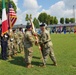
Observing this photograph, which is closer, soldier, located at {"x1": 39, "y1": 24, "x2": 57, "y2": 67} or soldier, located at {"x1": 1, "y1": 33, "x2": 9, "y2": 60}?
soldier, located at {"x1": 39, "y1": 24, "x2": 57, "y2": 67}

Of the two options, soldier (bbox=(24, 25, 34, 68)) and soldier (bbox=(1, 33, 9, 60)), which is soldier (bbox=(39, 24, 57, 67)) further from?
soldier (bbox=(1, 33, 9, 60))

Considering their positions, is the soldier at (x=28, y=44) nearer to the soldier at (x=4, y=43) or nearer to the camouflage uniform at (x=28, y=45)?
the camouflage uniform at (x=28, y=45)

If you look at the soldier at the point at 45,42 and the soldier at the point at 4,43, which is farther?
the soldier at the point at 4,43

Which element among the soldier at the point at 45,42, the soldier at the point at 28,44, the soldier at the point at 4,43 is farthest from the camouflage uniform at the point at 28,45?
the soldier at the point at 4,43

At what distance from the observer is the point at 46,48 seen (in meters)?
10.9

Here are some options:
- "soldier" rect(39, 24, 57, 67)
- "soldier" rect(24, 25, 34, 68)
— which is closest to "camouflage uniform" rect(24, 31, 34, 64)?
"soldier" rect(24, 25, 34, 68)

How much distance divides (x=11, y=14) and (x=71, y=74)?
25.1 feet

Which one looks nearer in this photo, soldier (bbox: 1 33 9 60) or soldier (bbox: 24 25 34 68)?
soldier (bbox: 24 25 34 68)

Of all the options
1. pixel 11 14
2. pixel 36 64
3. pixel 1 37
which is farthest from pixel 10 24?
pixel 36 64

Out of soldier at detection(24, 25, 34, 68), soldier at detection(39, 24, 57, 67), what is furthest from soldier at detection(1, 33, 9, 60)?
soldier at detection(39, 24, 57, 67)

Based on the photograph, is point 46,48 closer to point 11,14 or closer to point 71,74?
point 71,74

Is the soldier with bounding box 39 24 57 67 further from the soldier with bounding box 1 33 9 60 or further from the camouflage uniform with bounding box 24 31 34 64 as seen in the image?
the soldier with bounding box 1 33 9 60

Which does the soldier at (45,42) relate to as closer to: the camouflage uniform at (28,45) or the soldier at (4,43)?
the camouflage uniform at (28,45)

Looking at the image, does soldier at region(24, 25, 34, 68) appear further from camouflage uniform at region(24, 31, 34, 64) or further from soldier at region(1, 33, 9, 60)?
soldier at region(1, 33, 9, 60)
